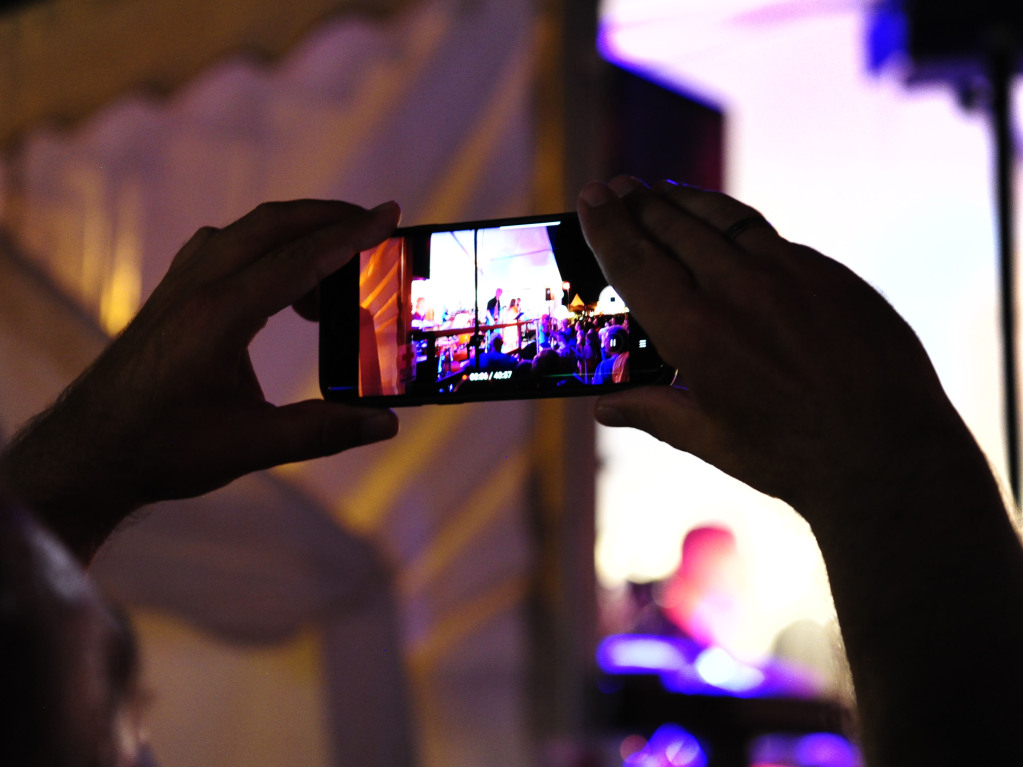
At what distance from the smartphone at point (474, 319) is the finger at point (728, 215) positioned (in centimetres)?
16

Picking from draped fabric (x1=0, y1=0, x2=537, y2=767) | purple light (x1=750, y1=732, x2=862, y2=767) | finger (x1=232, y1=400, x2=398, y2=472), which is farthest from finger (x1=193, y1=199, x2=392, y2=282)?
purple light (x1=750, y1=732, x2=862, y2=767)

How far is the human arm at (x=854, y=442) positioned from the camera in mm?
420

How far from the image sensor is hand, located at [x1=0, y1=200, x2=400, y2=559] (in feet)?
2.31

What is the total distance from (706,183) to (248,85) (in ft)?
4.89

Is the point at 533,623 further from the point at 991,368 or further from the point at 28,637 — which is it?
the point at 28,637

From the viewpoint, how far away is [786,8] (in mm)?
2473

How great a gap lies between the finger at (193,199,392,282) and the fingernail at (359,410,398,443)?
17cm

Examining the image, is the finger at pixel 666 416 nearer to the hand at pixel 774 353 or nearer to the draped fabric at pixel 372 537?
the hand at pixel 774 353

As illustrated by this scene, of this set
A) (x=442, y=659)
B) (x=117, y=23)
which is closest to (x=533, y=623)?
(x=442, y=659)

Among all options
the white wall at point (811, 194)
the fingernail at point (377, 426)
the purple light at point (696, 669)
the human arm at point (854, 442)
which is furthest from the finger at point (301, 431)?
the purple light at point (696, 669)

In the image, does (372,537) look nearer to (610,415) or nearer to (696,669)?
(696,669)

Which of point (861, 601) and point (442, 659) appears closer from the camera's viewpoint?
point (861, 601)

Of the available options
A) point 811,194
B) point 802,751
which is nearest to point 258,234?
point 802,751

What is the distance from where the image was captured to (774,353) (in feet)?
1.76
